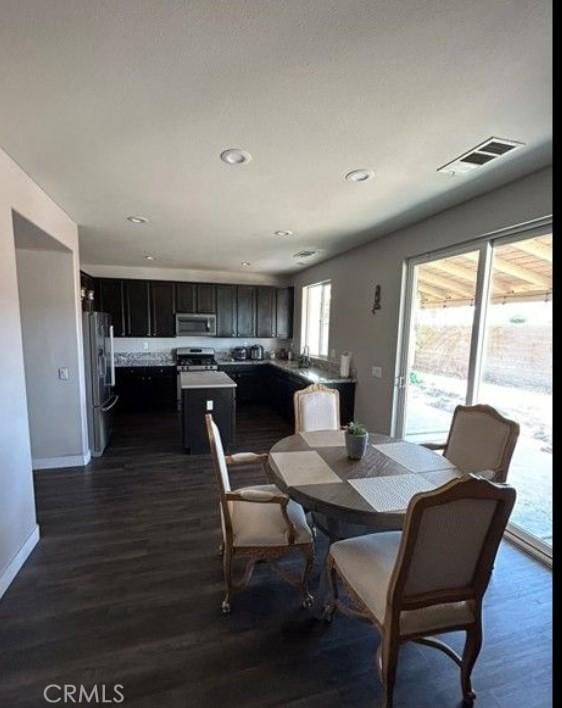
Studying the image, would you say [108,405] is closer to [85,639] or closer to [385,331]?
[85,639]

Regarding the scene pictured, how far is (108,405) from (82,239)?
202 cm

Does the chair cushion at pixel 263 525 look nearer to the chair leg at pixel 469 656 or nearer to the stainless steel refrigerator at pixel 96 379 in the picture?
the chair leg at pixel 469 656

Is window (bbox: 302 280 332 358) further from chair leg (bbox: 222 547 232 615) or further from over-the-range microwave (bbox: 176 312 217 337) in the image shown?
chair leg (bbox: 222 547 232 615)

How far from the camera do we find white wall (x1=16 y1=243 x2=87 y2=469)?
3494 millimetres

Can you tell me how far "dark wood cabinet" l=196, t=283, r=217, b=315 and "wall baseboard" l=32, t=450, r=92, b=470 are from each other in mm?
3360

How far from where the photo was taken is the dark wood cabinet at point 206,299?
21.2 feet

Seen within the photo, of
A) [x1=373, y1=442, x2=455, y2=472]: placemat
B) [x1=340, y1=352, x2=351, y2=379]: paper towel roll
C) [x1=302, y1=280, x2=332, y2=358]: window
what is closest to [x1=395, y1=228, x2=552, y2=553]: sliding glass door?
[x1=373, y1=442, x2=455, y2=472]: placemat

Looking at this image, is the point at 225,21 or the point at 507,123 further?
the point at 507,123

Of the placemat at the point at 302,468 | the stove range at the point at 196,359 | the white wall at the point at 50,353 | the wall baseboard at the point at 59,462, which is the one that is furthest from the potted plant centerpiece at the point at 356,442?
the stove range at the point at 196,359

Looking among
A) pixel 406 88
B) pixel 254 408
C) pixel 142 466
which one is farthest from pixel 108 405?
pixel 406 88

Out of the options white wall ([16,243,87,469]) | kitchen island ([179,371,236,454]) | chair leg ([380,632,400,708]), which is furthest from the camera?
kitchen island ([179,371,236,454])

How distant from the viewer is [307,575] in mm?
1945

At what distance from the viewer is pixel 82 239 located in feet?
14.2

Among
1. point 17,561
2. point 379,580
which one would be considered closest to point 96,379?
point 17,561
